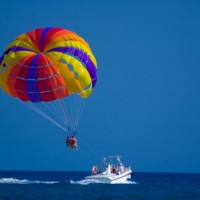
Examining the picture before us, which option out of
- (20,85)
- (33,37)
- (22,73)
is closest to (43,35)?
(33,37)

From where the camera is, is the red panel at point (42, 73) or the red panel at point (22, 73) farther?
the red panel at point (22, 73)

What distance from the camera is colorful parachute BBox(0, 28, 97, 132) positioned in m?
25.4

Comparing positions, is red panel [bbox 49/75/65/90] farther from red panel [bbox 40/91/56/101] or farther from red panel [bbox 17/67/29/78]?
red panel [bbox 17/67/29/78]

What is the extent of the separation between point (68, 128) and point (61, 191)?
11567 mm

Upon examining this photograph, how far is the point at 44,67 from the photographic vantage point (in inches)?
994

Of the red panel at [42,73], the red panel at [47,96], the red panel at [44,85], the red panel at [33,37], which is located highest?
the red panel at [33,37]

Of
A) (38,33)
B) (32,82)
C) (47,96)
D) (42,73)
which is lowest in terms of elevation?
(47,96)

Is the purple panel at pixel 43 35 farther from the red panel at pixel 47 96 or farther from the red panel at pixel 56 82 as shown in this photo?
the red panel at pixel 47 96

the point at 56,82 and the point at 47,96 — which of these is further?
the point at 47,96

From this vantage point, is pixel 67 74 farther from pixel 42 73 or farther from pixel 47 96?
pixel 47 96

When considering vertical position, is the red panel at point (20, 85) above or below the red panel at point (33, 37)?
below

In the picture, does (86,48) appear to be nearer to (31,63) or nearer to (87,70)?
(87,70)

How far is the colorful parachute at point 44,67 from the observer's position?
25.4 meters

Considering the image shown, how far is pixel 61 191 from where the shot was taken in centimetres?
3594
